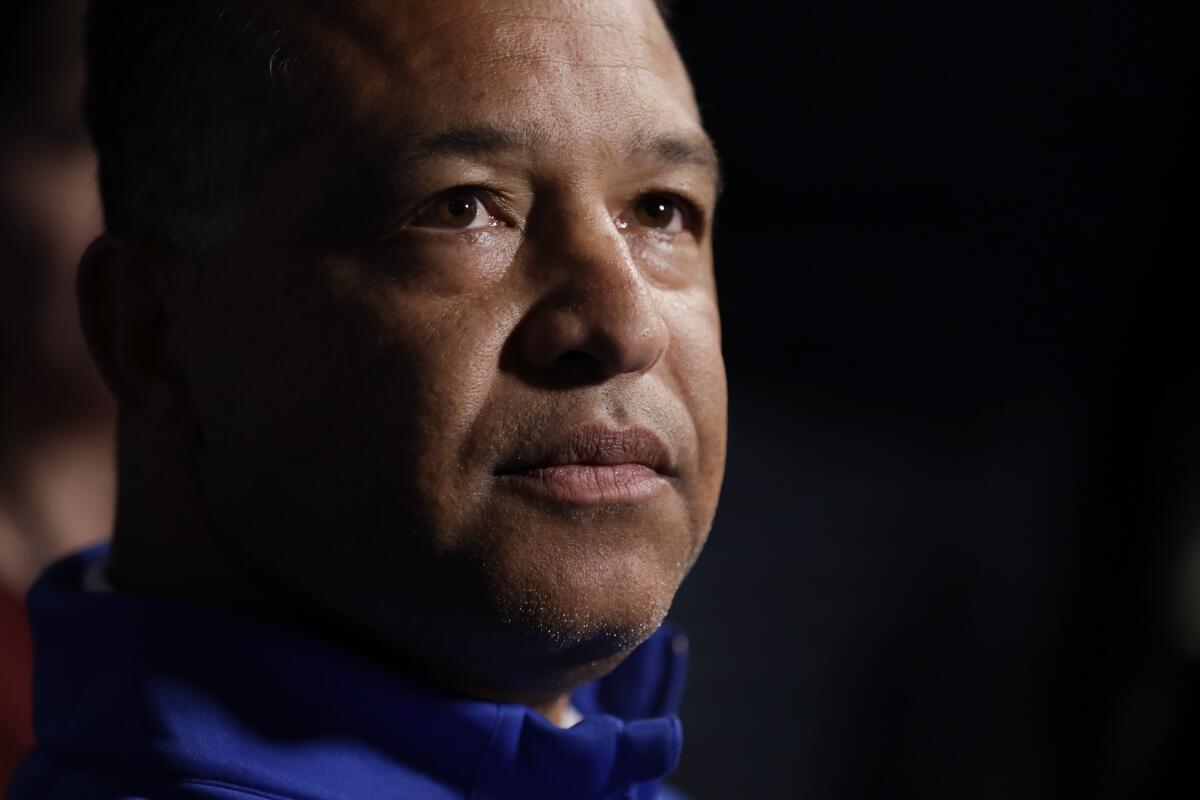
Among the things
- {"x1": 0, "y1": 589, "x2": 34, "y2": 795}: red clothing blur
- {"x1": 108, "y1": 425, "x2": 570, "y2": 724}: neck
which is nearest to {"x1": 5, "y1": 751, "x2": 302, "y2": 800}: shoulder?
{"x1": 108, "y1": 425, "x2": 570, "y2": 724}: neck

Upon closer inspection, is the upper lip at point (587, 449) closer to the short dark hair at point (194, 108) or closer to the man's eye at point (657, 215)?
the man's eye at point (657, 215)

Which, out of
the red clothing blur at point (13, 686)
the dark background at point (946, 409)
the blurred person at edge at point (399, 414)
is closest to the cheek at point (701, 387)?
the blurred person at edge at point (399, 414)

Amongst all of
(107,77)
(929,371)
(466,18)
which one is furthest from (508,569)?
(929,371)

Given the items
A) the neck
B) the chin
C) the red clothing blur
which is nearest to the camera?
the chin

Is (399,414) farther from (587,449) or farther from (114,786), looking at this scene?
(114,786)

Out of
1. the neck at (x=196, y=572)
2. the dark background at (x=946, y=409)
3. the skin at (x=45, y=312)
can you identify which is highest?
the neck at (x=196, y=572)

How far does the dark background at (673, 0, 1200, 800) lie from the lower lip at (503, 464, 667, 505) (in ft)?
6.72

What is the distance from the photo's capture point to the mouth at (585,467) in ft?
3.48

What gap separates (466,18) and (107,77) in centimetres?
40

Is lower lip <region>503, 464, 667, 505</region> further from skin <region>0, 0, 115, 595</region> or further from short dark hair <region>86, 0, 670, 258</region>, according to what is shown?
skin <region>0, 0, 115, 595</region>

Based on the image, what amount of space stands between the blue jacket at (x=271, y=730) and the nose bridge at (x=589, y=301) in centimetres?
30

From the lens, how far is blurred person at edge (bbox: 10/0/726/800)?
1058 millimetres

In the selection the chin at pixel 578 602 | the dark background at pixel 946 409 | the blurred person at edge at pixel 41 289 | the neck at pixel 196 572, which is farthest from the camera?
the dark background at pixel 946 409

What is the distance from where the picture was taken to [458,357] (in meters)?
1.05
